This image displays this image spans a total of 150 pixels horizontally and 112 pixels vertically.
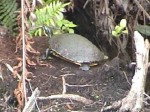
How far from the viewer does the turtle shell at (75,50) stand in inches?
98.0

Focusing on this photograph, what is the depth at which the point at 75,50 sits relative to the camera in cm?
252

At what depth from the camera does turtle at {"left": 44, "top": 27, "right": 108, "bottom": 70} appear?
2.48m

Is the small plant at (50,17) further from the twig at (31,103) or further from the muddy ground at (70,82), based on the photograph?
the twig at (31,103)

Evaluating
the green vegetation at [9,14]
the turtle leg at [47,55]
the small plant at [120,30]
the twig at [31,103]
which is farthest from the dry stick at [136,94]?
the green vegetation at [9,14]

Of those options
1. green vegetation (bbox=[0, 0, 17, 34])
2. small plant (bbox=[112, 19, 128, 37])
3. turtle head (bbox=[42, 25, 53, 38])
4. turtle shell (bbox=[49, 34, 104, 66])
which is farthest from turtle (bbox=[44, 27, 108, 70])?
small plant (bbox=[112, 19, 128, 37])

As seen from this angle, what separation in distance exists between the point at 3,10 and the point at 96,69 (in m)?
0.72

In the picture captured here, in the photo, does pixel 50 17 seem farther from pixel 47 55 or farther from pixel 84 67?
pixel 84 67

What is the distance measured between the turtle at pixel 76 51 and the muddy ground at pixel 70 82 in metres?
0.04

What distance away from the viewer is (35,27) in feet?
9.04

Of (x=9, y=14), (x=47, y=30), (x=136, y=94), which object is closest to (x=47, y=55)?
(x=47, y=30)

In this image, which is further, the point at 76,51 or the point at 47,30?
the point at 47,30

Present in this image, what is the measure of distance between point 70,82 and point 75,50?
0.27 m

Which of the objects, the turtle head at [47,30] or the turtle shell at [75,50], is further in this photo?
the turtle head at [47,30]

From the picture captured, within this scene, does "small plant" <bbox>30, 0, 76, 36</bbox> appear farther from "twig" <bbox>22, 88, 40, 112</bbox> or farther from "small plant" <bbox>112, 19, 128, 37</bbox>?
"twig" <bbox>22, 88, 40, 112</bbox>
